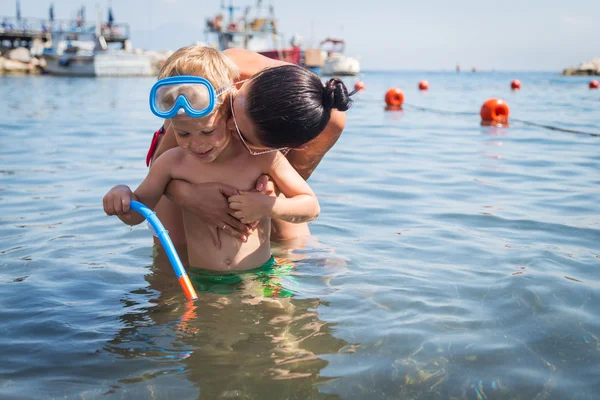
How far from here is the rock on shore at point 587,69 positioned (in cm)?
7456

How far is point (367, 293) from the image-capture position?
10.8 feet

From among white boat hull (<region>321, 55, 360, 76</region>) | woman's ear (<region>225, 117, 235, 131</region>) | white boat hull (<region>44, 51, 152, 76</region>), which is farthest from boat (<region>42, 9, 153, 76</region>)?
woman's ear (<region>225, 117, 235, 131</region>)

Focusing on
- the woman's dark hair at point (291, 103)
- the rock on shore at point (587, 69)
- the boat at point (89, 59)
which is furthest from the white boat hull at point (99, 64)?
the woman's dark hair at point (291, 103)

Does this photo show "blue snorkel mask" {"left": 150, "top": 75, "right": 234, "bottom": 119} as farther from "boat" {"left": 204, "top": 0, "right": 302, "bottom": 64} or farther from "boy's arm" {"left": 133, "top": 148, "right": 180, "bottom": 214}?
"boat" {"left": 204, "top": 0, "right": 302, "bottom": 64}

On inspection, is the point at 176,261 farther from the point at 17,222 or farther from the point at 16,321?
the point at 17,222

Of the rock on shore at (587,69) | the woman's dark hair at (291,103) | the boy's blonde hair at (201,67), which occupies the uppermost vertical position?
the boy's blonde hair at (201,67)

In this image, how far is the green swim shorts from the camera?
328 cm

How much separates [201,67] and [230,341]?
1266 millimetres

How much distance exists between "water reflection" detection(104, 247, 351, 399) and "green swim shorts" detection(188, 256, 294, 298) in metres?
0.01

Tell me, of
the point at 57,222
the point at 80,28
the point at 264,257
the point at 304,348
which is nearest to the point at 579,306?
the point at 304,348

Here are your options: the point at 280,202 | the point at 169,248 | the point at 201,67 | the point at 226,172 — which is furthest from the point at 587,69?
the point at 169,248

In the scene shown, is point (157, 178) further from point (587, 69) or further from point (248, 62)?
point (587, 69)

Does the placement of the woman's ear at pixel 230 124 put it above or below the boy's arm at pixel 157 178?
above

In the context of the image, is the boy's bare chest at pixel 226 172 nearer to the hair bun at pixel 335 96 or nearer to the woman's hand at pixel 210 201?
the woman's hand at pixel 210 201
